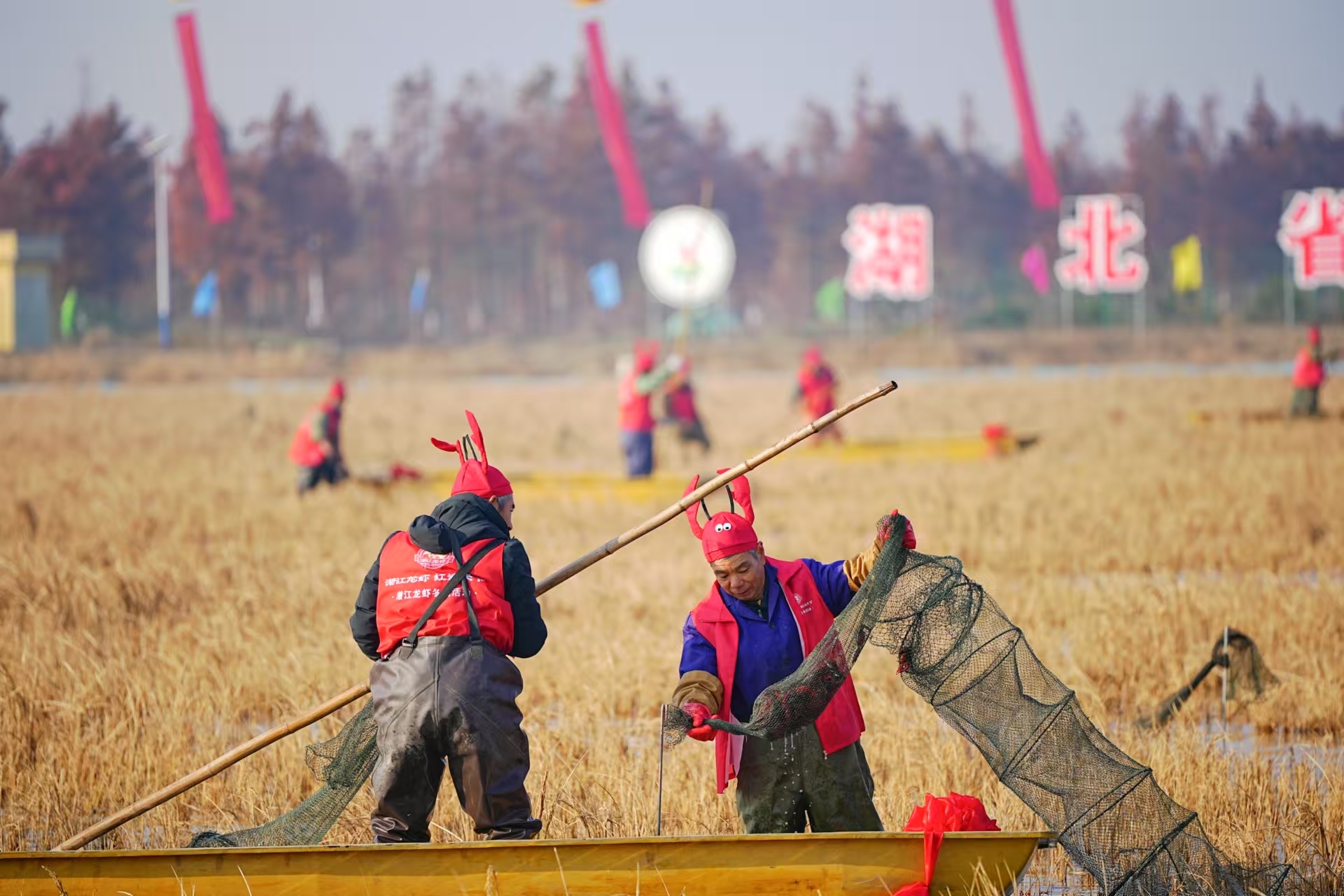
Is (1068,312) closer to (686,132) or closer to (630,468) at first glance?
(686,132)

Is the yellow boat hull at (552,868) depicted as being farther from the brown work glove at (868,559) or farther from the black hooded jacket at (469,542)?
the brown work glove at (868,559)

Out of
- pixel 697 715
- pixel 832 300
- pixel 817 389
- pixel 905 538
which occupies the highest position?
pixel 832 300

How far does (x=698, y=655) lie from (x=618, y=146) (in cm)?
7357

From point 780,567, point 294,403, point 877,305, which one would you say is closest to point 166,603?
point 780,567

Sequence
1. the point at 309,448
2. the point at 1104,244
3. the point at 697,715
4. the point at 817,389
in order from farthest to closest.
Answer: the point at 1104,244 → the point at 817,389 → the point at 309,448 → the point at 697,715

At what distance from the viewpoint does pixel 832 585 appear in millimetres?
5938

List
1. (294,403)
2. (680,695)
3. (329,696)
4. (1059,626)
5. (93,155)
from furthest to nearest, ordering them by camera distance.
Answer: (93,155)
(294,403)
(1059,626)
(329,696)
(680,695)

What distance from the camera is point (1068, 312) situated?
237 ft

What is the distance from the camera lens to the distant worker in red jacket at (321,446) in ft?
57.6

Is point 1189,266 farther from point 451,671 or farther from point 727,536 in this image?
point 451,671

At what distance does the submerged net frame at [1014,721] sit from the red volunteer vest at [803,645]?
0.14 meters

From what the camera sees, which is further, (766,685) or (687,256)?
(687,256)

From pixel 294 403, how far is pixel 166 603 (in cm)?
2594

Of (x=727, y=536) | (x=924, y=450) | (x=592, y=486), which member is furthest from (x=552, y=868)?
(x=924, y=450)
